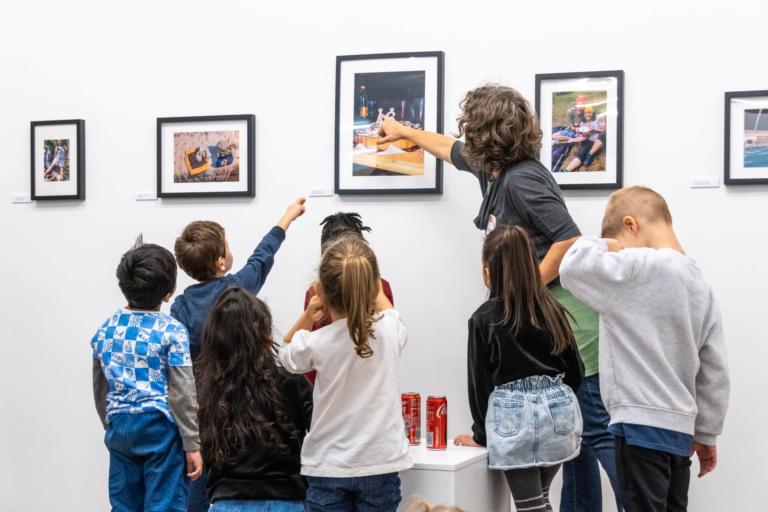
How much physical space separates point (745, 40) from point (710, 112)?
0.29 metres

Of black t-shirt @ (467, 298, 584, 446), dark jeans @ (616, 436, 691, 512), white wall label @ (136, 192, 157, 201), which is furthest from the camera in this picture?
white wall label @ (136, 192, 157, 201)

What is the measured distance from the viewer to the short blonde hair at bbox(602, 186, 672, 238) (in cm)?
277

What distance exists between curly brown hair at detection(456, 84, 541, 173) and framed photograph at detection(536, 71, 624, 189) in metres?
0.42

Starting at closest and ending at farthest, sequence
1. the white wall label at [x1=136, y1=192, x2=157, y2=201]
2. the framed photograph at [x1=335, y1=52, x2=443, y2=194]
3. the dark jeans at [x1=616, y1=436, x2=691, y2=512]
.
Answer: the dark jeans at [x1=616, y1=436, x2=691, y2=512] → the framed photograph at [x1=335, y1=52, x2=443, y2=194] → the white wall label at [x1=136, y1=192, x2=157, y2=201]

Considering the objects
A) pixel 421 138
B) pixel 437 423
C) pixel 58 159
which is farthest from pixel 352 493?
pixel 58 159

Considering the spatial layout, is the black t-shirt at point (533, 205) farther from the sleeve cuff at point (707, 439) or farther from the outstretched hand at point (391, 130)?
the sleeve cuff at point (707, 439)

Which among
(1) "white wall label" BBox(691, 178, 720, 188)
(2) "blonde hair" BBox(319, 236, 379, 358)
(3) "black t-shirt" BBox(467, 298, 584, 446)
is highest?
(1) "white wall label" BBox(691, 178, 720, 188)

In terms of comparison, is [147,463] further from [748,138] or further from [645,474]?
[748,138]

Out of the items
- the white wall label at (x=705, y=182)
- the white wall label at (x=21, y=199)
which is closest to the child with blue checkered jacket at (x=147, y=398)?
the white wall label at (x=21, y=199)

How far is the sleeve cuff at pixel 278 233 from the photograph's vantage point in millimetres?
3648

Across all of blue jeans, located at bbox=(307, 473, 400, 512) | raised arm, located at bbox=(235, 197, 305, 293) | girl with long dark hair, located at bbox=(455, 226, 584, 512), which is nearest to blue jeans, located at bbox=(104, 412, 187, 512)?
blue jeans, located at bbox=(307, 473, 400, 512)

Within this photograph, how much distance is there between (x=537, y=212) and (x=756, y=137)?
986 millimetres

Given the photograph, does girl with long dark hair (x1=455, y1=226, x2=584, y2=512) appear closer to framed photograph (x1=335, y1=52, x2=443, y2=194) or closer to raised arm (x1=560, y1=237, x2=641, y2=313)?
raised arm (x1=560, y1=237, x2=641, y2=313)

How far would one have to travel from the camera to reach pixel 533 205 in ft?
10.2
